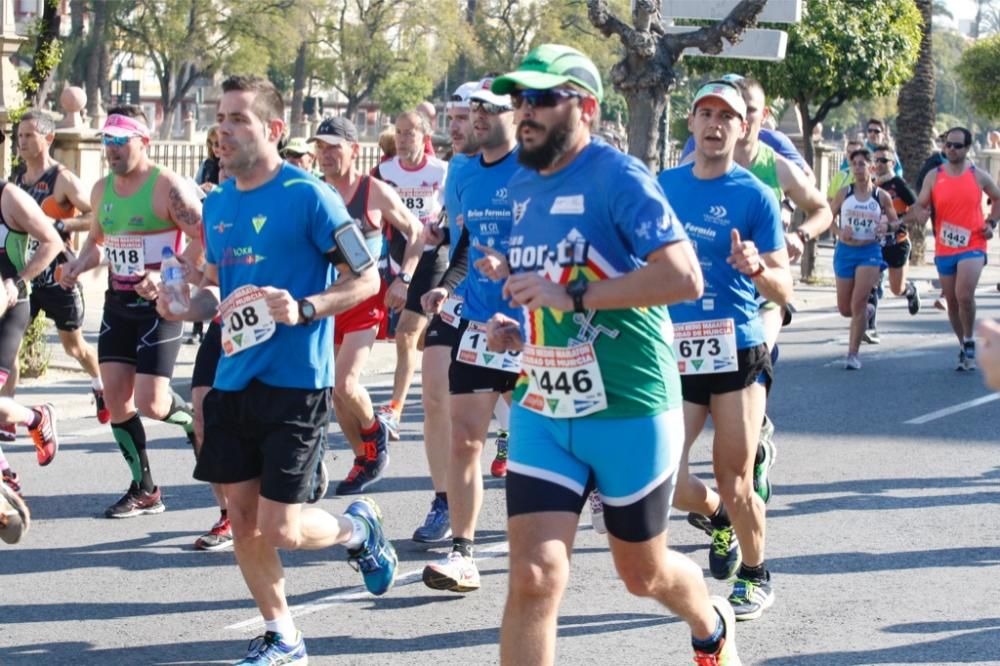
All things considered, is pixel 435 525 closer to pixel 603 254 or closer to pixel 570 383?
pixel 570 383

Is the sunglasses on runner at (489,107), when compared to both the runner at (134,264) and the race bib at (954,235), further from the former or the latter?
the race bib at (954,235)

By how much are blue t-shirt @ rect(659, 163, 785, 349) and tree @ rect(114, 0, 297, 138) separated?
52634 millimetres

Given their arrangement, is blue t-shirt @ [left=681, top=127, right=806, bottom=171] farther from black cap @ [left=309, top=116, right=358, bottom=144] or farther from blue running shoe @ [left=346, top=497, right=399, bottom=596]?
blue running shoe @ [left=346, top=497, right=399, bottom=596]

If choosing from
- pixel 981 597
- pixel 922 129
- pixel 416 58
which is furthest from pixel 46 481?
pixel 416 58

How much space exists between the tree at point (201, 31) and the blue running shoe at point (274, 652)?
53184mm

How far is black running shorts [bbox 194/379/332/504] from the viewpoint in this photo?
17.9ft

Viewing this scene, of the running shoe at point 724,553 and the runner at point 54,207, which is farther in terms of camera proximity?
the runner at point 54,207

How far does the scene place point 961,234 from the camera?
45.8ft

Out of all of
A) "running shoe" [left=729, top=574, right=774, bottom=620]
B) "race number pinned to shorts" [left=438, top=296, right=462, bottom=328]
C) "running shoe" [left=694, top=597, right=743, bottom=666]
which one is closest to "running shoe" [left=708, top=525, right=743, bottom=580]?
"running shoe" [left=729, top=574, right=774, bottom=620]

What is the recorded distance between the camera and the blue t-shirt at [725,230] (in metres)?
6.00

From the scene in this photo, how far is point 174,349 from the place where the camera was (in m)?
7.81

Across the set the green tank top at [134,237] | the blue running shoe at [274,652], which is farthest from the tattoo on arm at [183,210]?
the blue running shoe at [274,652]

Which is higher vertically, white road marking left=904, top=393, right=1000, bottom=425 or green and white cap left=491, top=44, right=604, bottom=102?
green and white cap left=491, top=44, right=604, bottom=102

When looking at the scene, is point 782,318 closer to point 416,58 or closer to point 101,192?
point 101,192
